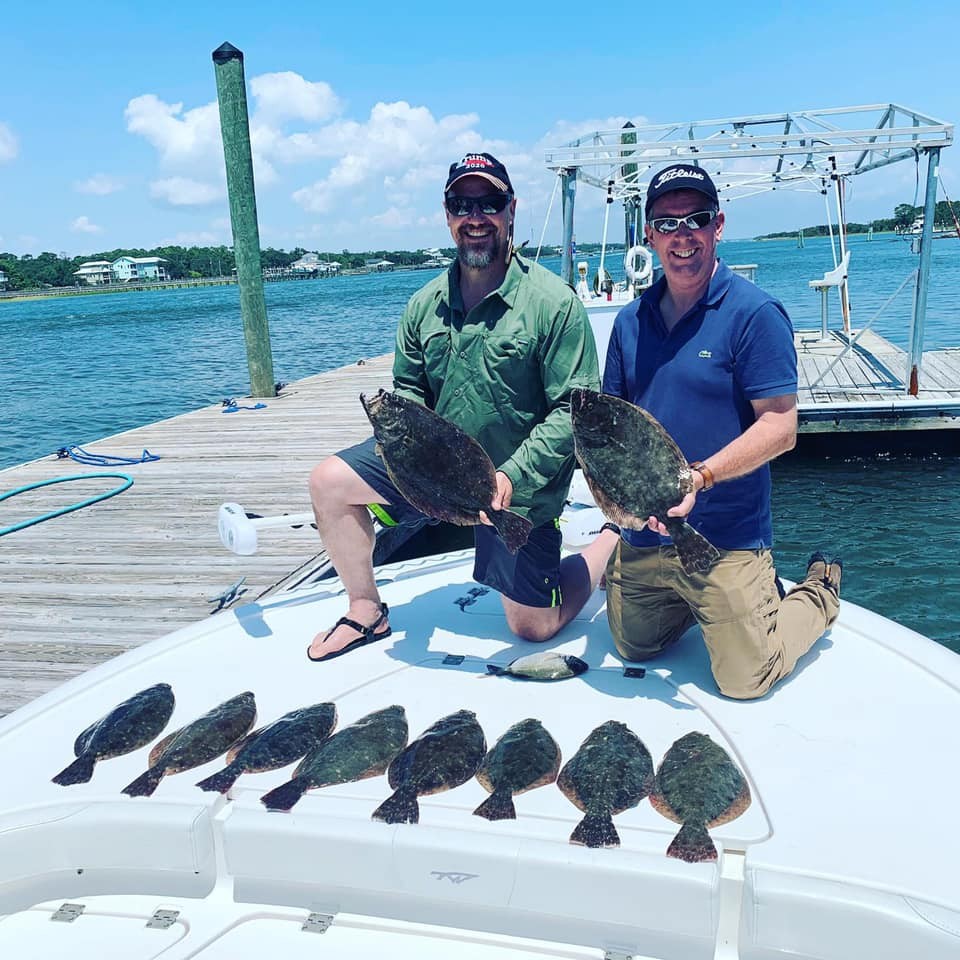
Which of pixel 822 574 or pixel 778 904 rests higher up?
pixel 822 574

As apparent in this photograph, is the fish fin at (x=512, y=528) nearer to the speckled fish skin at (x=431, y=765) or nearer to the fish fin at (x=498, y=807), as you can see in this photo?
the speckled fish skin at (x=431, y=765)

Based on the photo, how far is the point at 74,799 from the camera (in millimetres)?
2637

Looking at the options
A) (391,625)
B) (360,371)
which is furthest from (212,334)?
(391,625)

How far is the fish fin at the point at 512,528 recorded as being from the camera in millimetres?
2971

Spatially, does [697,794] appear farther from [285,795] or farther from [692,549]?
A: [285,795]

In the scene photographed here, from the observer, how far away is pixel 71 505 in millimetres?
7730

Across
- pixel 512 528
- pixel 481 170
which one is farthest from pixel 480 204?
pixel 512 528

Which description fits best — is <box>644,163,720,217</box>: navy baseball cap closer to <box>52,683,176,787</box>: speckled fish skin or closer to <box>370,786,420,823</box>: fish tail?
<box>370,786,420,823</box>: fish tail

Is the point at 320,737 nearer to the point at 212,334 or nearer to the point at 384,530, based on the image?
the point at 384,530

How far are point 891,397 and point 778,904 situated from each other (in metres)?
10.2

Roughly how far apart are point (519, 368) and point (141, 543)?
4408 millimetres

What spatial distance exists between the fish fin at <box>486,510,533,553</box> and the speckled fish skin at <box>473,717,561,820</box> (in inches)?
25.3

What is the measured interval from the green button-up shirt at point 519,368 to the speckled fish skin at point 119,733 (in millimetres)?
1563

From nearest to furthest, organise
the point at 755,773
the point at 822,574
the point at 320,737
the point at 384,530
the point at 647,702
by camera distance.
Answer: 1. the point at 755,773
2. the point at 320,737
3. the point at 647,702
4. the point at 822,574
5. the point at 384,530
